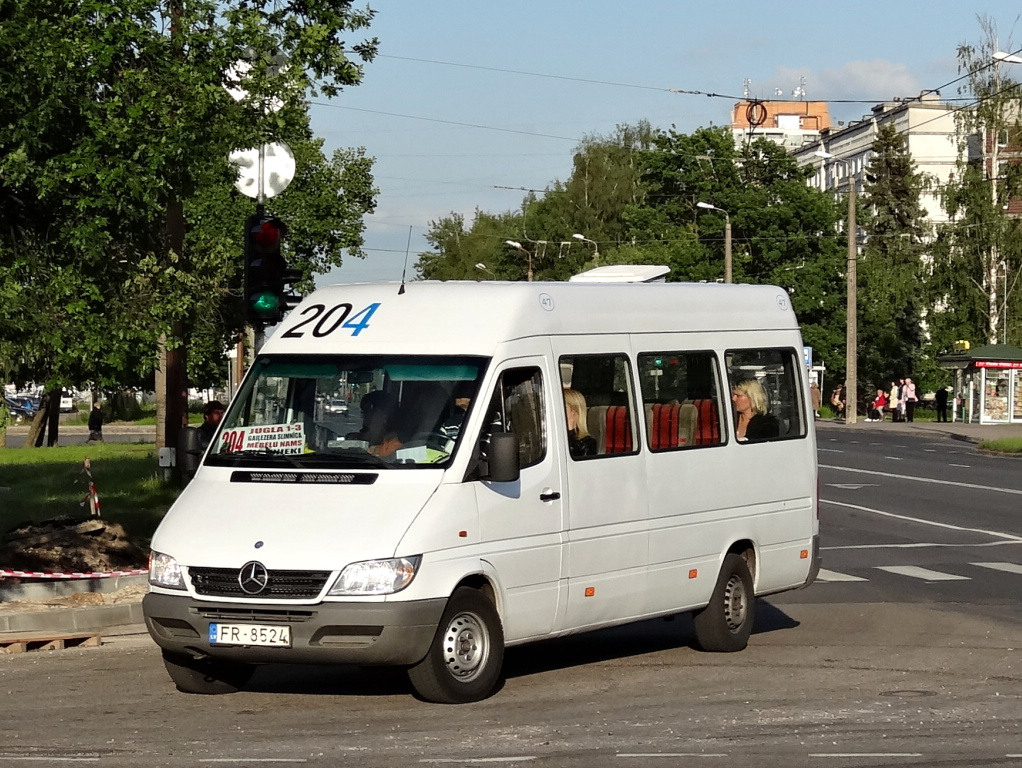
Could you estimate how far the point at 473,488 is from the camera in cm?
955

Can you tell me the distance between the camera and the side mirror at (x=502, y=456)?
9.45 m

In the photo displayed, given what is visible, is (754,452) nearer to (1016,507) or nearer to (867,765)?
(867,765)

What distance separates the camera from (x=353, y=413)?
9.87m

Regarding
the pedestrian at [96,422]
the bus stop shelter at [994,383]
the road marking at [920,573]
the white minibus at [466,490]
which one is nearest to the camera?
the white minibus at [466,490]

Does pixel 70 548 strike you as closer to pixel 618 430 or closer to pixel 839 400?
pixel 618 430

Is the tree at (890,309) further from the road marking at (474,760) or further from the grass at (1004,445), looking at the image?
the road marking at (474,760)

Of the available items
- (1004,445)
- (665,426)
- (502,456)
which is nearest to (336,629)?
(502,456)

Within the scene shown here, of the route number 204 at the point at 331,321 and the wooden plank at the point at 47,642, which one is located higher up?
the route number 204 at the point at 331,321

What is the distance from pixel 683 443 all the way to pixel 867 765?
4.00 m

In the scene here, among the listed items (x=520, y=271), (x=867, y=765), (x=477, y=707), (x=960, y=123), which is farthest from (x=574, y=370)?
(x=520, y=271)

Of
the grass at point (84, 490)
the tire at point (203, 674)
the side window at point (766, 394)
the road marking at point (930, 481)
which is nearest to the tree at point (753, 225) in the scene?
the road marking at point (930, 481)

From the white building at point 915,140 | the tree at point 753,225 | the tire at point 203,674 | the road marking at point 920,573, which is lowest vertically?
the road marking at point 920,573

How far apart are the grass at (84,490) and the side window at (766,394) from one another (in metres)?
7.12

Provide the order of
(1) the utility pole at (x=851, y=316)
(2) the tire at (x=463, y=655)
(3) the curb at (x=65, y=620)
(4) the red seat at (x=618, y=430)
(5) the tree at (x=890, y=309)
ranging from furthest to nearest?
(5) the tree at (x=890, y=309) → (1) the utility pole at (x=851, y=316) → (3) the curb at (x=65, y=620) → (4) the red seat at (x=618, y=430) → (2) the tire at (x=463, y=655)
